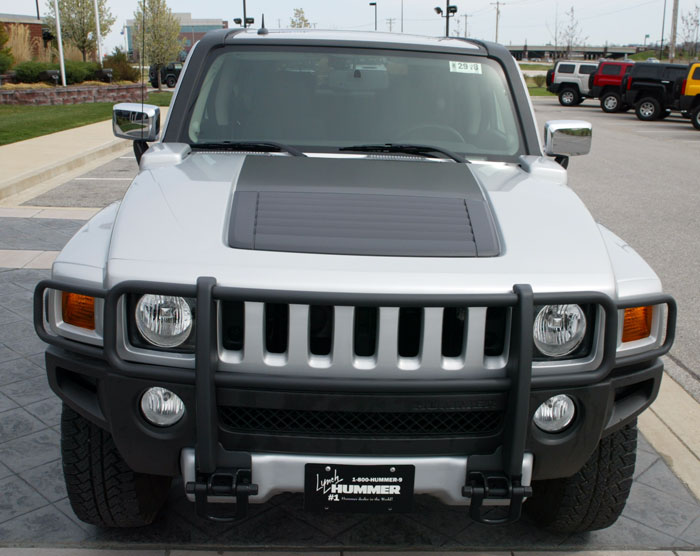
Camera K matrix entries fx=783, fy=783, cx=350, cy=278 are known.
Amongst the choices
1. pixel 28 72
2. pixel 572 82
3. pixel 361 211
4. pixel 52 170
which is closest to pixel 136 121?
pixel 361 211

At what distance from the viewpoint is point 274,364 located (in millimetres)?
2260

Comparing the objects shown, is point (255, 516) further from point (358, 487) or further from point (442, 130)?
point (442, 130)

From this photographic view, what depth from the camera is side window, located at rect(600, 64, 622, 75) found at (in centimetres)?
3022

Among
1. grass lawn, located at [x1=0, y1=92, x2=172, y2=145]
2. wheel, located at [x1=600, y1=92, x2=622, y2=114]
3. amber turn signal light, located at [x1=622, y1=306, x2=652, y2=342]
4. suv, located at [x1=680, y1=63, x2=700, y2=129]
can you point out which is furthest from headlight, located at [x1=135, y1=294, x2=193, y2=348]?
wheel, located at [x1=600, y1=92, x2=622, y2=114]

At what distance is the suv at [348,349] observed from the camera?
225cm

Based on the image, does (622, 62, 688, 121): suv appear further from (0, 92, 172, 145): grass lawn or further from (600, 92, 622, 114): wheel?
(0, 92, 172, 145): grass lawn

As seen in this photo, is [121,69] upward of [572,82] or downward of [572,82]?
upward

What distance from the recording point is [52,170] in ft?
38.6

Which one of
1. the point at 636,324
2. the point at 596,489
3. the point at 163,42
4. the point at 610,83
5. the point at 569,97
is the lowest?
the point at 596,489

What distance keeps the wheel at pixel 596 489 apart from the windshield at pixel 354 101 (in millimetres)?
1436

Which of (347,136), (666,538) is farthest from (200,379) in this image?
(666,538)

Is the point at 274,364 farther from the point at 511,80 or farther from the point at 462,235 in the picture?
the point at 511,80

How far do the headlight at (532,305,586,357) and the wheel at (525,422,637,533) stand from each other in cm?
53

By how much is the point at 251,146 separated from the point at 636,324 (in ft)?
5.89
